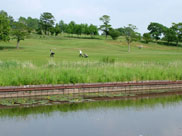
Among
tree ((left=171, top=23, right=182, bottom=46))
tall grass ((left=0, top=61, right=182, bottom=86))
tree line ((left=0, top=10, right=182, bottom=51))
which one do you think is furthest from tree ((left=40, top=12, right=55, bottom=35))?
tall grass ((left=0, top=61, right=182, bottom=86))

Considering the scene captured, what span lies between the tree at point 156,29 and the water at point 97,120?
403 ft

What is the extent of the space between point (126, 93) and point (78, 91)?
324 cm

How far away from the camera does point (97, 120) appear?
12.5m

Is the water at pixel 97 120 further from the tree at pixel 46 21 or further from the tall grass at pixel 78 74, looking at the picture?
the tree at pixel 46 21

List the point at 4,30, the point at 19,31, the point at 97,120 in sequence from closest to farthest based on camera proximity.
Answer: the point at 97,120 < the point at 4,30 < the point at 19,31

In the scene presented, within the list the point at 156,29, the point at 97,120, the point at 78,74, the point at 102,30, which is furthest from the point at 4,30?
the point at 156,29

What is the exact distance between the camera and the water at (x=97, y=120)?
35.8 ft

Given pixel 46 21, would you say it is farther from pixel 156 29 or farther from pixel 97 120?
pixel 97 120

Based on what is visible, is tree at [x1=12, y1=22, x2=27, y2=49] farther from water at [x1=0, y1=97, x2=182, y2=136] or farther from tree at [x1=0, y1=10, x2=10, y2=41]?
water at [x1=0, y1=97, x2=182, y2=136]

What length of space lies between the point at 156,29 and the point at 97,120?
436 feet

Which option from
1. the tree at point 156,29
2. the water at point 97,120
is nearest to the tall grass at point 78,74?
the water at point 97,120

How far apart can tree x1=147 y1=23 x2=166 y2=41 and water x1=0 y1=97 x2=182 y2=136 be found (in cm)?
12282

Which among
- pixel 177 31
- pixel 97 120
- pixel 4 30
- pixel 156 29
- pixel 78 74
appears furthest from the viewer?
pixel 156 29

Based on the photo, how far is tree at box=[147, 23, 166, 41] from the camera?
135m
